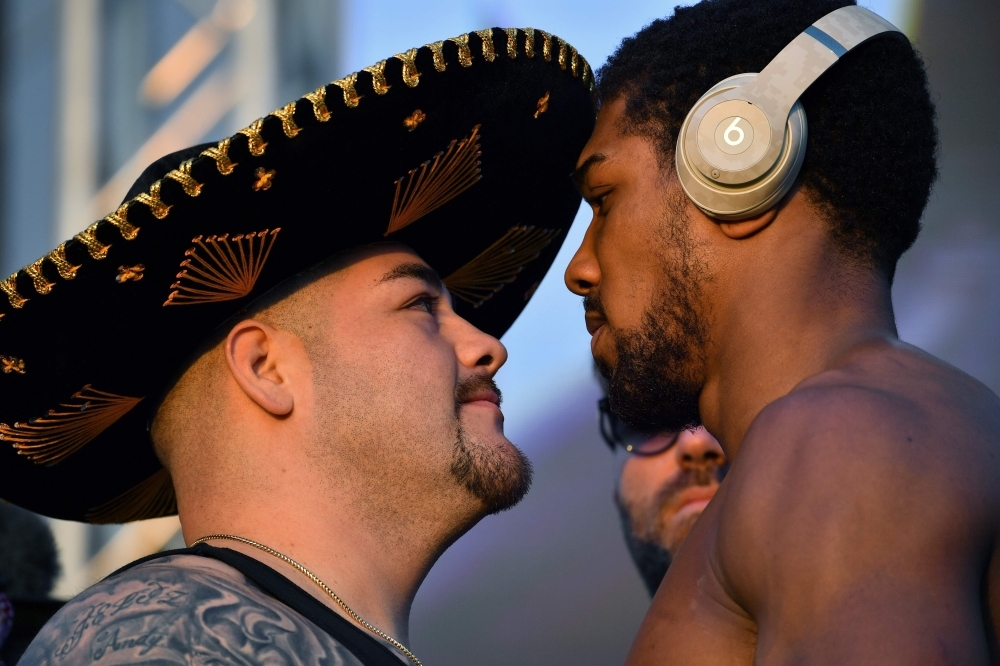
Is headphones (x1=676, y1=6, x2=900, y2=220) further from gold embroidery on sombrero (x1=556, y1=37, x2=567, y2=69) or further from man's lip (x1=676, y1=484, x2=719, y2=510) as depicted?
man's lip (x1=676, y1=484, x2=719, y2=510)

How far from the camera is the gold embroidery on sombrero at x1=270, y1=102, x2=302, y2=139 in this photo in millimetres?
1887

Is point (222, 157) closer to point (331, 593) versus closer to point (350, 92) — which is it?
point (350, 92)

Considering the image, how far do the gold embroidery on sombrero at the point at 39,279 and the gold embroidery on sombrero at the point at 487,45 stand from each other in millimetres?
863

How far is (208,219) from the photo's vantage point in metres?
1.90

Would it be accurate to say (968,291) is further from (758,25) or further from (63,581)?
(63,581)

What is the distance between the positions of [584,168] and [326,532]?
0.89m

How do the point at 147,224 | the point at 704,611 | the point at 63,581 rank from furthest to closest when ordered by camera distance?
the point at 63,581 → the point at 147,224 → the point at 704,611

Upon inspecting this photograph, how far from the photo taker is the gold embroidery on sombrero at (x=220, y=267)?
6.44 ft

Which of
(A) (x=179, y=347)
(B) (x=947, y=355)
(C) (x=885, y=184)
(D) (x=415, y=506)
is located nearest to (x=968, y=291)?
(B) (x=947, y=355)

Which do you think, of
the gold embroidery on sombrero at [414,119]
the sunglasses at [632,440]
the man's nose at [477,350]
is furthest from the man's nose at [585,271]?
the sunglasses at [632,440]

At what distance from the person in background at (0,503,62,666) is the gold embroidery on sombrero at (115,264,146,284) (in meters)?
1.79

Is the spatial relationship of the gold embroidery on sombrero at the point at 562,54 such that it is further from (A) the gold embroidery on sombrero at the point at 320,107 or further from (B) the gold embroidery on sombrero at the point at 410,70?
(A) the gold embroidery on sombrero at the point at 320,107

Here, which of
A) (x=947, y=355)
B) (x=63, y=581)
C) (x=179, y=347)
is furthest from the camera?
(x=947, y=355)

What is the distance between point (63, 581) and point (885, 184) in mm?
2913
